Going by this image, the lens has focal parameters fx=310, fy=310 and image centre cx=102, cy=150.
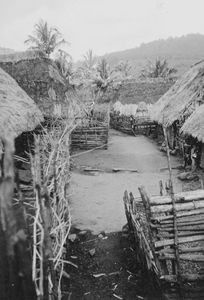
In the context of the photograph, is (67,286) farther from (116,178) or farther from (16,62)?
(16,62)

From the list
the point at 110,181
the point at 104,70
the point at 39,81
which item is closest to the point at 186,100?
the point at 110,181

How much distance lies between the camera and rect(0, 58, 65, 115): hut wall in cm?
1241

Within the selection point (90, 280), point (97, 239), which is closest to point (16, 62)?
point (97, 239)

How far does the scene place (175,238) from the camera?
4047 mm

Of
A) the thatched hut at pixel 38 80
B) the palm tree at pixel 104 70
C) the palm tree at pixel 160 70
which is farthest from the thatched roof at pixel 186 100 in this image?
the palm tree at pixel 160 70

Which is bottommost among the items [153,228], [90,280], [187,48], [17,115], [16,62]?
[90,280]

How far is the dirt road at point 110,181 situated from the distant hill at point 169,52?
4432 cm

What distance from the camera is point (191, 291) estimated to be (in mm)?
4262

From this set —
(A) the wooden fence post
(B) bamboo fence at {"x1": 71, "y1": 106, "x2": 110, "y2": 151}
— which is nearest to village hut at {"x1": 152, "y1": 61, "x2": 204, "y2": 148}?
(B) bamboo fence at {"x1": 71, "y1": 106, "x2": 110, "y2": 151}

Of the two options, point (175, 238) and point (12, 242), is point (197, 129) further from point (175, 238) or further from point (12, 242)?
point (12, 242)

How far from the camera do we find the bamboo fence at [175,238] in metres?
4.04

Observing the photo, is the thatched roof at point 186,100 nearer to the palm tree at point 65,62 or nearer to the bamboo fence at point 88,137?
the bamboo fence at point 88,137

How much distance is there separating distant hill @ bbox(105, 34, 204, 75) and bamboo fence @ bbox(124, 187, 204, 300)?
53.9 meters

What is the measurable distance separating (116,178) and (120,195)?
180 centimetres
